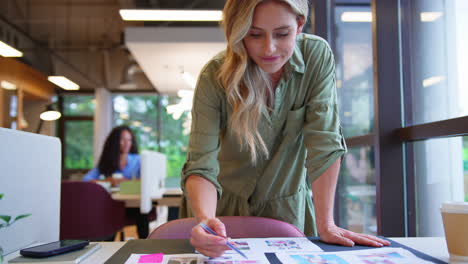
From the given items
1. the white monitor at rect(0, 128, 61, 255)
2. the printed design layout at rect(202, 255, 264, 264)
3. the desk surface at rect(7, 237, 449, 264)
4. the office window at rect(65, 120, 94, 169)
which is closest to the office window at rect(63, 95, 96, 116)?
the office window at rect(65, 120, 94, 169)

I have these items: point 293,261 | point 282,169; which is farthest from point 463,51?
point 293,261

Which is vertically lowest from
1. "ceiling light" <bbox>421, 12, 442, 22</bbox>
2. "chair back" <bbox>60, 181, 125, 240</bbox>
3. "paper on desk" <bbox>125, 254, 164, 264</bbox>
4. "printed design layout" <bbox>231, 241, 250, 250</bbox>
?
"chair back" <bbox>60, 181, 125, 240</bbox>

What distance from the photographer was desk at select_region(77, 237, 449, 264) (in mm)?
932

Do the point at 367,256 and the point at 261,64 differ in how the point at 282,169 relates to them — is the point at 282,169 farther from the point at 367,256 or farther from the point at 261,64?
the point at 367,256

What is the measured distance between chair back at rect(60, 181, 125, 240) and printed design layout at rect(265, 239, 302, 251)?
8.28 ft

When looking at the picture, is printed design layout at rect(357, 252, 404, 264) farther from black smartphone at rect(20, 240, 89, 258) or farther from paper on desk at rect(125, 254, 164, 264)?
black smartphone at rect(20, 240, 89, 258)

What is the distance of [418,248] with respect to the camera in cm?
100

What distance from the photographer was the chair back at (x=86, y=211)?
319 cm

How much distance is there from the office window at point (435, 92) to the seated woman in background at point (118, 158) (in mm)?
3286

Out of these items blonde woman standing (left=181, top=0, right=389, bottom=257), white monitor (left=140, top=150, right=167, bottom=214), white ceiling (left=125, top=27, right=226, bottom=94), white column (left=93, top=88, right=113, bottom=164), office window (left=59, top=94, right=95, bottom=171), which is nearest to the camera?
blonde woman standing (left=181, top=0, right=389, bottom=257)

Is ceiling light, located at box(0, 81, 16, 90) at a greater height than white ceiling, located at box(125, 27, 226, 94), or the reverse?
white ceiling, located at box(125, 27, 226, 94)

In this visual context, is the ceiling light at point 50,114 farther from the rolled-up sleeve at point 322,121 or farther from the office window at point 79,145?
the office window at point 79,145

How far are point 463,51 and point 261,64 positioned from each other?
0.80 meters

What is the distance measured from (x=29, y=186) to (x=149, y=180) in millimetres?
2389
